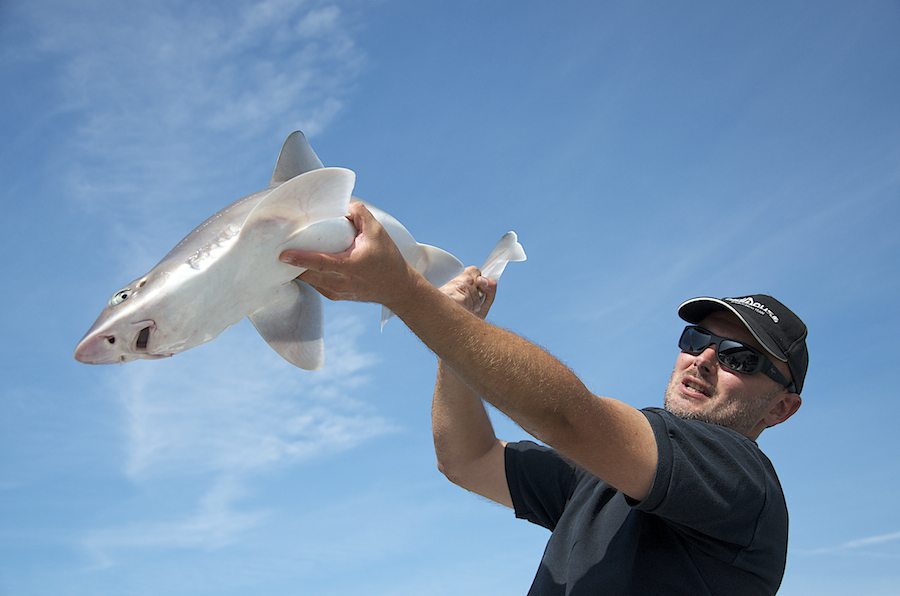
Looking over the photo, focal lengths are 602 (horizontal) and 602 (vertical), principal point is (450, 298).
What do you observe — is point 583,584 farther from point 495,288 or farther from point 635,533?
point 495,288

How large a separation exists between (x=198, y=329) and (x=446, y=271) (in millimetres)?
1521

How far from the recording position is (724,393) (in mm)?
3463

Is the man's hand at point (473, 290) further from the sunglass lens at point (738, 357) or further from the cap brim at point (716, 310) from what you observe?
the sunglass lens at point (738, 357)

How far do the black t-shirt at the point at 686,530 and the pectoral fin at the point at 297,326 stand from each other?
1536 millimetres

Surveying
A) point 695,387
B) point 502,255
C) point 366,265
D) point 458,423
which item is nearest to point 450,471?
point 458,423

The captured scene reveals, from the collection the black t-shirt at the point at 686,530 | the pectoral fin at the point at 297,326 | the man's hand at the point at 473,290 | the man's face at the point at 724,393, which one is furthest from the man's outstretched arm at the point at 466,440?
the man's face at the point at 724,393

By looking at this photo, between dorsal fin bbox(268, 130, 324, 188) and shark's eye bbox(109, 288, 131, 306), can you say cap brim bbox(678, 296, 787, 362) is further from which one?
shark's eye bbox(109, 288, 131, 306)

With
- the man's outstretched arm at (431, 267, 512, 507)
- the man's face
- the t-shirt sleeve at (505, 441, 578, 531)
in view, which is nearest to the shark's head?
the man's outstretched arm at (431, 267, 512, 507)

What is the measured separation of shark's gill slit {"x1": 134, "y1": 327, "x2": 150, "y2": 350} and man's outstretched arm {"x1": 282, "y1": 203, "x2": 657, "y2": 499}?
59 cm

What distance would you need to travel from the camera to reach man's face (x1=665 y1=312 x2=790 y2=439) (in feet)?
11.3

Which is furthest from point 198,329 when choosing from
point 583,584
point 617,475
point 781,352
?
point 781,352

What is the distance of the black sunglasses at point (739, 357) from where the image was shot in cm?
350

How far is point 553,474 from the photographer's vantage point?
3.77m

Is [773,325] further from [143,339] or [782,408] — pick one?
[143,339]
